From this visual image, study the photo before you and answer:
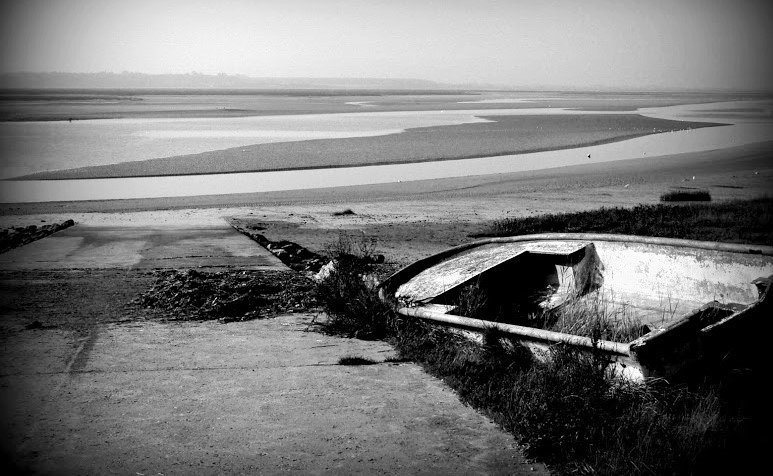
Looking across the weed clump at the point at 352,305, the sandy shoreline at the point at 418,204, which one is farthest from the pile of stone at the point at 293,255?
the weed clump at the point at 352,305

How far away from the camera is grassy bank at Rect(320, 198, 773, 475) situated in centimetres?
468

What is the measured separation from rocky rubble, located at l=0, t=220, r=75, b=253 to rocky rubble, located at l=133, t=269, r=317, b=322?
15.1 ft

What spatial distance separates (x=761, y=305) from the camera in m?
6.07

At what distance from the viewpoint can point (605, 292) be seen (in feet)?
26.3

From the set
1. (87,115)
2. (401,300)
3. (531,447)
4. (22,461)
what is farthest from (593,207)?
(87,115)

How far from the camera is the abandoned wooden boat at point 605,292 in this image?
5.79 meters

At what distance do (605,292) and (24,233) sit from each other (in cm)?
1009

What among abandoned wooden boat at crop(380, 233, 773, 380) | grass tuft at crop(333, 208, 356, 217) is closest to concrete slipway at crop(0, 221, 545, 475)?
abandoned wooden boat at crop(380, 233, 773, 380)

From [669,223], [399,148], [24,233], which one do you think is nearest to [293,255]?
[24,233]

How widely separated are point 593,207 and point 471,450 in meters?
13.3

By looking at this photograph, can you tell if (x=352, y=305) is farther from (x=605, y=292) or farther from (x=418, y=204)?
(x=418, y=204)

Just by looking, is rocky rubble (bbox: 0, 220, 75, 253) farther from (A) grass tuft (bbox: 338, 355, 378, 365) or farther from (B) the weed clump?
(A) grass tuft (bbox: 338, 355, 378, 365)

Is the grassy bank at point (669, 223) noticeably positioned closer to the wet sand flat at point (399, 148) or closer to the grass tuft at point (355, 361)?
the grass tuft at point (355, 361)

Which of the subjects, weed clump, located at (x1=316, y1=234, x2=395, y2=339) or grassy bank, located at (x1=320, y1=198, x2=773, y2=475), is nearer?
grassy bank, located at (x1=320, y1=198, x2=773, y2=475)
